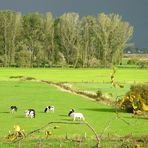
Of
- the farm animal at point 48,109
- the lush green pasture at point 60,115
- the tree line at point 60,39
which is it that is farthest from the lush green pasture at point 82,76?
the farm animal at point 48,109

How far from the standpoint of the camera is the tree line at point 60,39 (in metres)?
113

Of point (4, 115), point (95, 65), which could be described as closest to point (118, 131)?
point (4, 115)

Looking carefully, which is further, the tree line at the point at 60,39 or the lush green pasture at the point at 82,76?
the tree line at the point at 60,39

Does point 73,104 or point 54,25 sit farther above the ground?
point 54,25

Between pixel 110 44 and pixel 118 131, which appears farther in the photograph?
pixel 110 44

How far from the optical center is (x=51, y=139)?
1709 centimetres

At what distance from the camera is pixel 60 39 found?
398 feet

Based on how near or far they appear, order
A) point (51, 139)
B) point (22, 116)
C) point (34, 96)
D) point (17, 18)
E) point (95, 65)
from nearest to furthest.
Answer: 1. point (51, 139)
2. point (22, 116)
3. point (34, 96)
4. point (95, 65)
5. point (17, 18)

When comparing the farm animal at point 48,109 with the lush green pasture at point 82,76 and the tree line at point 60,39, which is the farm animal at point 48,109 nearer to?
the lush green pasture at point 82,76

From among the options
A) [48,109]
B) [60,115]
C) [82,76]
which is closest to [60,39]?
[82,76]

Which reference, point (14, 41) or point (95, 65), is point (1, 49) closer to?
point (14, 41)

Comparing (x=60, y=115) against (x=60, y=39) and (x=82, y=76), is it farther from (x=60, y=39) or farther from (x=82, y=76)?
(x=60, y=39)

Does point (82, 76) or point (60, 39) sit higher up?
point (60, 39)

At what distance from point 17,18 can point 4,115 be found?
92.9 meters
